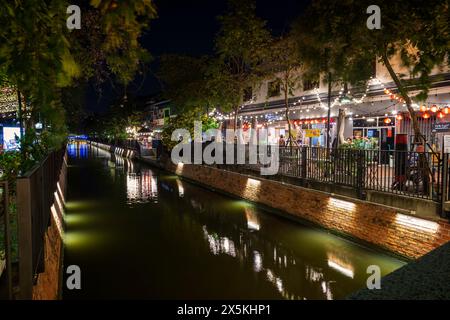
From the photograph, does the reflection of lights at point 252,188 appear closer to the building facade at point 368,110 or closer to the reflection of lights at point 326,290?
the building facade at point 368,110

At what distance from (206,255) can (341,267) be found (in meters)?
3.05

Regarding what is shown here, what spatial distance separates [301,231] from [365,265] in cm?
316

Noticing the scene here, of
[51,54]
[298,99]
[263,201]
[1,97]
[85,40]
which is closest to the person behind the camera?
[51,54]

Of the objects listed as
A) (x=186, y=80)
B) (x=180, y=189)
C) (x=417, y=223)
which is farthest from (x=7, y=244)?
(x=186, y=80)

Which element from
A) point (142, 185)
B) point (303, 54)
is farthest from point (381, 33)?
point (142, 185)

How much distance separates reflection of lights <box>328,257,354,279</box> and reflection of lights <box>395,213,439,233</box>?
1.51 metres

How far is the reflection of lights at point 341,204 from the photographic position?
1023 centimetres

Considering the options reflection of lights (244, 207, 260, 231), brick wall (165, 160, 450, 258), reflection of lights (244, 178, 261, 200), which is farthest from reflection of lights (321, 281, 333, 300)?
reflection of lights (244, 178, 261, 200)

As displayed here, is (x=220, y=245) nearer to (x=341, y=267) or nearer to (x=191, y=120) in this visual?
(x=341, y=267)

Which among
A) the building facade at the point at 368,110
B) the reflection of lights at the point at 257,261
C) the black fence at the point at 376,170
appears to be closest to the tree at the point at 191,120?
the building facade at the point at 368,110

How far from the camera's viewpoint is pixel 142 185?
2183 centimetres

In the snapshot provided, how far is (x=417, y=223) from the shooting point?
8211 millimetres

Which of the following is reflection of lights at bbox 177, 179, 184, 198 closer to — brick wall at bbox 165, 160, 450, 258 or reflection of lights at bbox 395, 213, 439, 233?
brick wall at bbox 165, 160, 450, 258

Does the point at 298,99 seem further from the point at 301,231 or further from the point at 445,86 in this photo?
the point at 301,231
